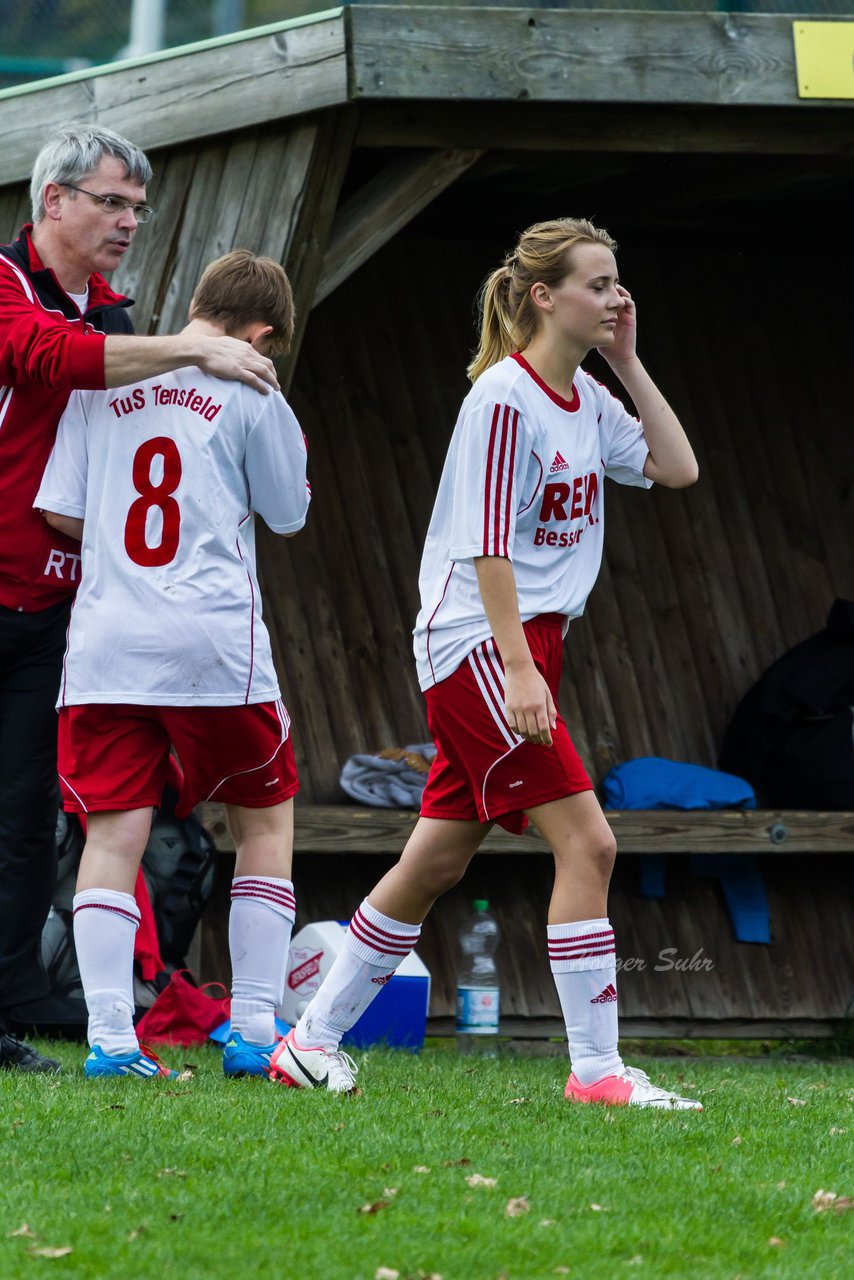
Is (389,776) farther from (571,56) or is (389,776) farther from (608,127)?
(571,56)

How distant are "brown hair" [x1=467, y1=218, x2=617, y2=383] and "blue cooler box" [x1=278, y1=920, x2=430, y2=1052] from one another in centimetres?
261

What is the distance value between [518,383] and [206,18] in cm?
234

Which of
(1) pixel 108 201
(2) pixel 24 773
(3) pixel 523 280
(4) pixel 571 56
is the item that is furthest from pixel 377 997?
(4) pixel 571 56

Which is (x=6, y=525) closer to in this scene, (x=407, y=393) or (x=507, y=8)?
(x=507, y=8)

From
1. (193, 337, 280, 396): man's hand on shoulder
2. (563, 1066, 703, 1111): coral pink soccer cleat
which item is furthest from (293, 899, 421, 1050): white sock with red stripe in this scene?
(193, 337, 280, 396): man's hand on shoulder

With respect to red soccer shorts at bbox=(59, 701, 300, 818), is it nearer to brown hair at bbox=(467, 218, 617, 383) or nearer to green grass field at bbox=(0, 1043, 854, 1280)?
green grass field at bbox=(0, 1043, 854, 1280)

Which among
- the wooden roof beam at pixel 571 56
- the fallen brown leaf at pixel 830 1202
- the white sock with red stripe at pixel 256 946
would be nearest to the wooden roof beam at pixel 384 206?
the wooden roof beam at pixel 571 56

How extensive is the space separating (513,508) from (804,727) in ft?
13.4

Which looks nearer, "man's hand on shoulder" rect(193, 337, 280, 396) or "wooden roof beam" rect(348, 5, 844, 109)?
"man's hand on shoulder" rect(193, 337, 280, 396)

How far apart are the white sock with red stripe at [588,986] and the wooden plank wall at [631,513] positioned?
3.65 meters

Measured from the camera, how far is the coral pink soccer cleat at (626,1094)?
3.70m

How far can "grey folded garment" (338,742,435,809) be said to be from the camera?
6867 mm

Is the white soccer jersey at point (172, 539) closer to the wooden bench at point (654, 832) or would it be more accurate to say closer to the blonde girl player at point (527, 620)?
the blonde girl player at point (527, 620)

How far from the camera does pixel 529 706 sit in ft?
11.8
